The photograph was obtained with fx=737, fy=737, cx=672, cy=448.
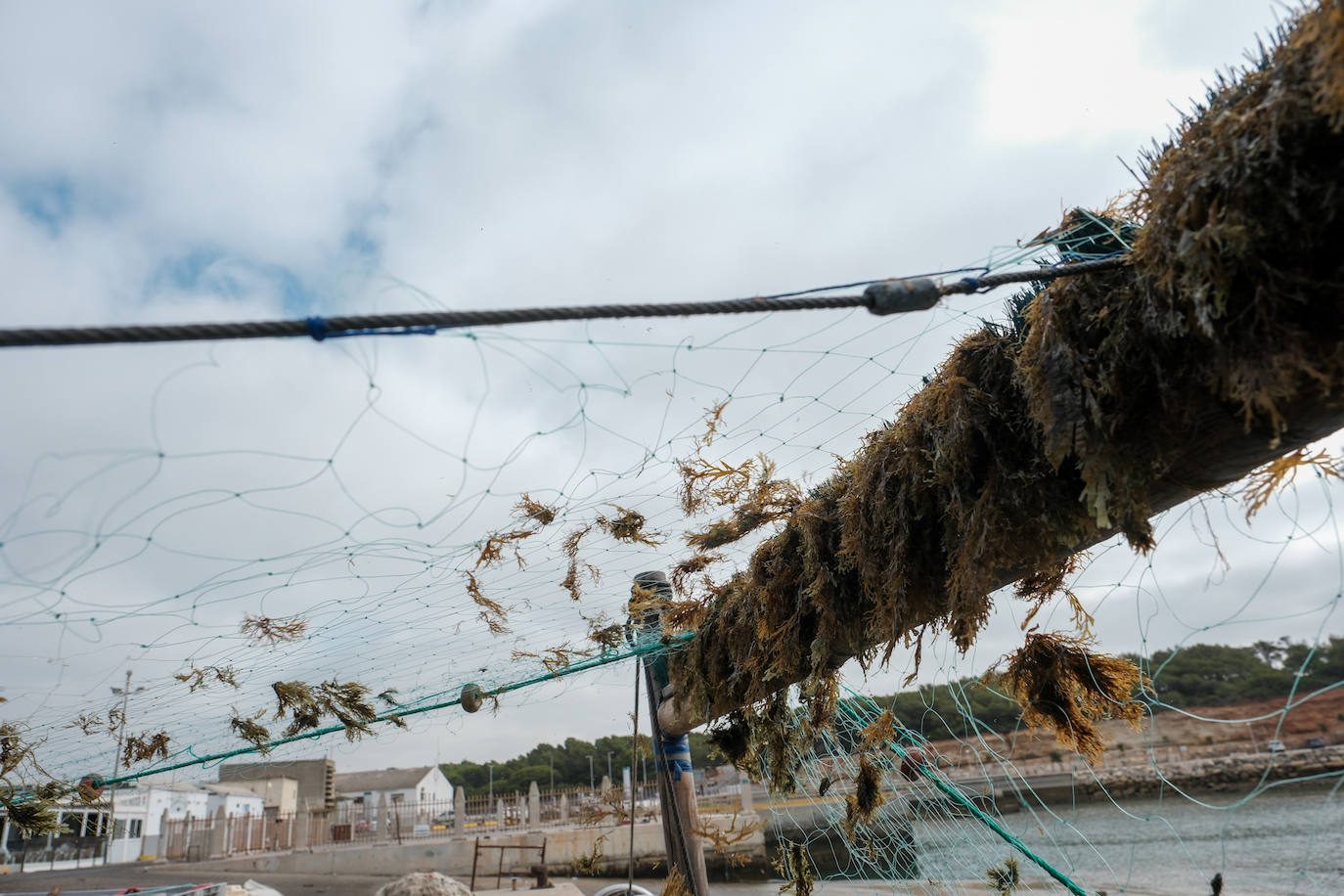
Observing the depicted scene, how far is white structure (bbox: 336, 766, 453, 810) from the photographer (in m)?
49.3

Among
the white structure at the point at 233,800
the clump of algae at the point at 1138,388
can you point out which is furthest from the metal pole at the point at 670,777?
the white structure at the point at 233,800

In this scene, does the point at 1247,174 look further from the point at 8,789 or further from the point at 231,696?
the point at 8,789

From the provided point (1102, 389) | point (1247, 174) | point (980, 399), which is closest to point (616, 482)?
point (980, 399)

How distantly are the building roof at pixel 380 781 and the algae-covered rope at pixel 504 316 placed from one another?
57.1m

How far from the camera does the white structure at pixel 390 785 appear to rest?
49.3 metres

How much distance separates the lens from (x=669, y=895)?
14.1 feet

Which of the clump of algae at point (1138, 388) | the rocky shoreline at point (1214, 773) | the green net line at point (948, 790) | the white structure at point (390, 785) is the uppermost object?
the clump of algae at point (1138, 388)

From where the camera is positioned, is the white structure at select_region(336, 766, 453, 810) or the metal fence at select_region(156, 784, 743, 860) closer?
the metal fence at select_region(156, 784, 743, 860)

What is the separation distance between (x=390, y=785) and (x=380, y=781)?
149cm

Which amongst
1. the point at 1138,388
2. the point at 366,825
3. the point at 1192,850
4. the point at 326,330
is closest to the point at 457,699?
the point at 326,330

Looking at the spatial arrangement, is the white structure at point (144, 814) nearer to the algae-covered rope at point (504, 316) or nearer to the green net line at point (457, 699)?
the green net line at point (457, 699)

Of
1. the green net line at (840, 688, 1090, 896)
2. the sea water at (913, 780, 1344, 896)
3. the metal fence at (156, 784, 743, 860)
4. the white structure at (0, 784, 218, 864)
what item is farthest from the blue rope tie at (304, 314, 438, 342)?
the white structure at (0, 784, 218, 864)

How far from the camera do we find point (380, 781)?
5234 cm

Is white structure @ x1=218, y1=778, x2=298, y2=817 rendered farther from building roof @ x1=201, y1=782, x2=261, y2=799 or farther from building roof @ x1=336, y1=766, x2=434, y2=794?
building roof @ x1=336, y1=766, x2=434, y2=794
